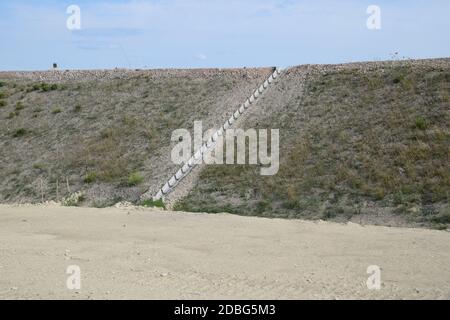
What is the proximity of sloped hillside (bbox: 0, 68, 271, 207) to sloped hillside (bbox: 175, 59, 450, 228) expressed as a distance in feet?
10.4

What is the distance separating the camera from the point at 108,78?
4403cm

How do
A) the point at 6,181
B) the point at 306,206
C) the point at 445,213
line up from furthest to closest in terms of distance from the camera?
the point at 6,181 → the point at 306,206 → the point at 445,213

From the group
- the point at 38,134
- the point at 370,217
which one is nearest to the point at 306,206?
the point at 370,217

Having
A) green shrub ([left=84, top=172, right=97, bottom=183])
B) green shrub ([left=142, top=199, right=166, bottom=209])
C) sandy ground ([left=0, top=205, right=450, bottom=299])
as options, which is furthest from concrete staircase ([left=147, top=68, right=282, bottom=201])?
sandy ground ([left=0, top=205, right=450, bottom=299])

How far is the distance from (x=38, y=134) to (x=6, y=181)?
5.81 meters

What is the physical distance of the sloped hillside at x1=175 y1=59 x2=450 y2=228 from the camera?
73.8 feet

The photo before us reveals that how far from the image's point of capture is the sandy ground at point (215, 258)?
11.9 metres

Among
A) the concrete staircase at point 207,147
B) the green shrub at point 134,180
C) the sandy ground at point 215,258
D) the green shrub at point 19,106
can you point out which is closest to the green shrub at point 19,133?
the green shrub at point 19,106

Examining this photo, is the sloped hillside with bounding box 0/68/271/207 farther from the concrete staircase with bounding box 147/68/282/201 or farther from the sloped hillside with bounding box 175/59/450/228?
the sloped hillside with bounding box 175/59/450/228

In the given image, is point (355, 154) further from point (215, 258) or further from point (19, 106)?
point (19, 106)

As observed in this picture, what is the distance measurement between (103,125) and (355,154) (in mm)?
15424

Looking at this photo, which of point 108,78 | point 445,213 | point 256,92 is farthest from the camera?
point 108,78
